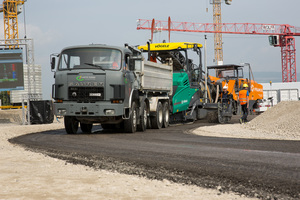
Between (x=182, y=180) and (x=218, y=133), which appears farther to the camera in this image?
(x=218, y=133)

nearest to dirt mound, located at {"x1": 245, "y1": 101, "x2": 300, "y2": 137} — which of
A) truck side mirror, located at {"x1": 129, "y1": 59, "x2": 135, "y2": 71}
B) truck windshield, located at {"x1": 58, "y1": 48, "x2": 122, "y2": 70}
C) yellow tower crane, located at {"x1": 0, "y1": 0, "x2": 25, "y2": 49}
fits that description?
truck side mirror, located at {"x1": 129, "y1": 59, "x2": 135, "y2": 71}

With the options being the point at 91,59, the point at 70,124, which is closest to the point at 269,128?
the point at 91,59

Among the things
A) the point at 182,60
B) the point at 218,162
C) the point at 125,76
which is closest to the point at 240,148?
the point at 218,162

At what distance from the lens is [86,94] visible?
51.3ft

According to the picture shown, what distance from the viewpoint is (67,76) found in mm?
15750

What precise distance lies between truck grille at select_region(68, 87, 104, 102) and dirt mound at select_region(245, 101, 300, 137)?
252 inches

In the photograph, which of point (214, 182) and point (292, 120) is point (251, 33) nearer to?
point (292, 120)

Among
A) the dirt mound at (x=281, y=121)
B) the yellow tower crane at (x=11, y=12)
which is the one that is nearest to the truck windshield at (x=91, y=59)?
the dirt mound at (x=281, y=121)

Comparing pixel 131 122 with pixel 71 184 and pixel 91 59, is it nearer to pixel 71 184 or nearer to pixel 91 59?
pixel 91 59

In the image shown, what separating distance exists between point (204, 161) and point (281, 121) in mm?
10388

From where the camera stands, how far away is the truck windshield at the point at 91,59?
620 inches

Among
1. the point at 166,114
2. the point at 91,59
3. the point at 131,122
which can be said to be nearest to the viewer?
the point at 91,59

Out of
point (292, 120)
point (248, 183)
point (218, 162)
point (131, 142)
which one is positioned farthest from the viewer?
point (292, 120)

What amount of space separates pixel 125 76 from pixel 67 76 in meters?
1.89
